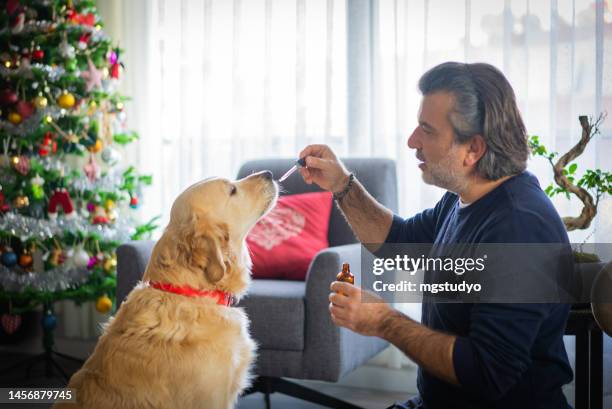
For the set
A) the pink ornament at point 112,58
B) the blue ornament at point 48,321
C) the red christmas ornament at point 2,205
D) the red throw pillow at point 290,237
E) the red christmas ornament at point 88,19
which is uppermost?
the red christmas ornament at point 88,19

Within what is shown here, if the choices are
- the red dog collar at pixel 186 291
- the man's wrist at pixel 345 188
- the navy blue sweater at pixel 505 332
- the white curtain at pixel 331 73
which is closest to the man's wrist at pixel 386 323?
the navy blue sweater at pixel 505 332

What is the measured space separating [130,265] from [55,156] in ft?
3.74

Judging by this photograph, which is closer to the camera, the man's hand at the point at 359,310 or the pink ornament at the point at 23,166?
the man's hand at the point at 359,310

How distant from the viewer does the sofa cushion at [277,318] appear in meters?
2.54

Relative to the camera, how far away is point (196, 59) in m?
3.88

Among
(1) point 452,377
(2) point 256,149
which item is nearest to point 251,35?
(2) point 256,149

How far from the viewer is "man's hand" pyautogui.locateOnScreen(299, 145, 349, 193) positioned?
6.32 feet

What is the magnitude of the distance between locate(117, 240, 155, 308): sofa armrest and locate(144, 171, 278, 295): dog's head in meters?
1.00

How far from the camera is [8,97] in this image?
11.0ft

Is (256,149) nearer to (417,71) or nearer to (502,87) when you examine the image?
(417,71)

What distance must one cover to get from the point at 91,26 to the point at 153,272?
7.72ft

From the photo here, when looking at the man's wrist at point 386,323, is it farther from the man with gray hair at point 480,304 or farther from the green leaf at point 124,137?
the green leaf at point 124,137

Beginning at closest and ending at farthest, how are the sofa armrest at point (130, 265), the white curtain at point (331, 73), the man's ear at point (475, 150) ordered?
the man's ear at point (475, 150)
the sofa armrest at point (130, 265)
the white curtain at point (331, 73)

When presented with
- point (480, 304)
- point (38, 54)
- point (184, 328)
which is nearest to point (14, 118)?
point (38, 54)
